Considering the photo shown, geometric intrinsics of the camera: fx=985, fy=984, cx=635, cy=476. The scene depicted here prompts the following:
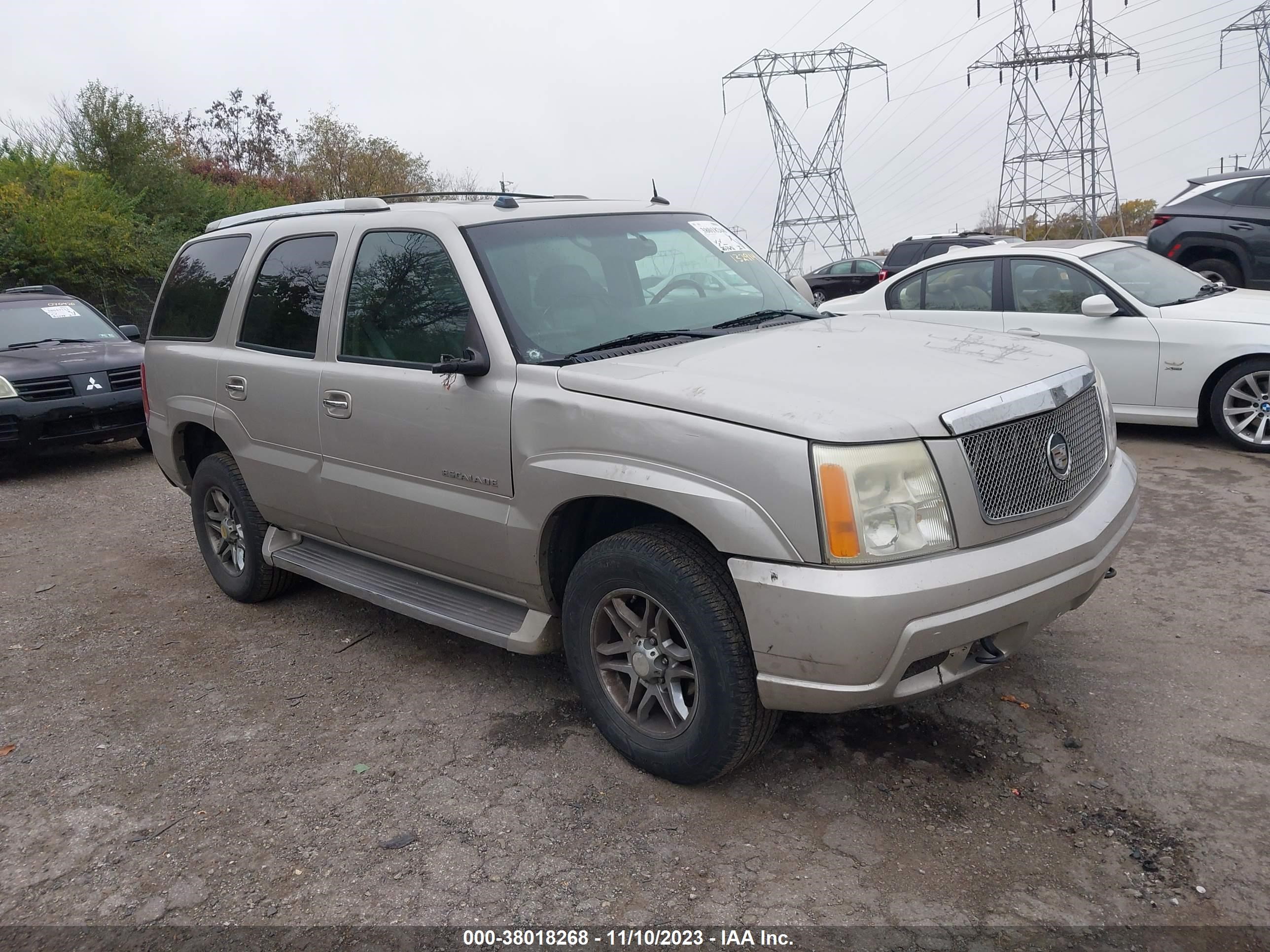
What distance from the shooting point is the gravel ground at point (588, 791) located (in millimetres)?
2738

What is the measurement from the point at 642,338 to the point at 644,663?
122cm

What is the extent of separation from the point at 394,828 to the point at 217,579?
9.35 ft

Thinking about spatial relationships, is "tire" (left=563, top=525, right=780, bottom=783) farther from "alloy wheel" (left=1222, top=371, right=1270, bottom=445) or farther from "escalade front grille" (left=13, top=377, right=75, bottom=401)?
"escalade front grille" (left=13, top=377, right=75, bottom=401)

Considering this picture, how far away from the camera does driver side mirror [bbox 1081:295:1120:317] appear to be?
24.3ft

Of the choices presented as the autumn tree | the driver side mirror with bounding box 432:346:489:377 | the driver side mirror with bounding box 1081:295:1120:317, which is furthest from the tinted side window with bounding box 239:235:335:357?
the autumn tree

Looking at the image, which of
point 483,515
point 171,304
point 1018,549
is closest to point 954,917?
point 1018,549

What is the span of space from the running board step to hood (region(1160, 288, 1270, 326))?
19.5 ft

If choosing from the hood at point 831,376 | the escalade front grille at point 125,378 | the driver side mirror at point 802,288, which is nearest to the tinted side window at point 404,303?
the hood at point 831,376

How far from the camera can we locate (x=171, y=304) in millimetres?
5480

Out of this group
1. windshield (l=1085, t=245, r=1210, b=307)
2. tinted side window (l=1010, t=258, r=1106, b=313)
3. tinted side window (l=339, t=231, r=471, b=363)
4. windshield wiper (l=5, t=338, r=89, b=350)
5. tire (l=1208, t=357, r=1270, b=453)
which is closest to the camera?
tinted side window (l=339, t=231, r=471, b=363)

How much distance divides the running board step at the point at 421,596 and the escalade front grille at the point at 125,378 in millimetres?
5284

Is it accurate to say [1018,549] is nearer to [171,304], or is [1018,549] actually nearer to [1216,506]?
[1216,506]

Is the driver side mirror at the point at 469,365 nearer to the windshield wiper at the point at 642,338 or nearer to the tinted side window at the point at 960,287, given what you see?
the windshield wiper at the point at 642,338

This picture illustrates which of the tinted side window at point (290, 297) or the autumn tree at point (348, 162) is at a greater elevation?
the autumn tree at point (348, 162)
